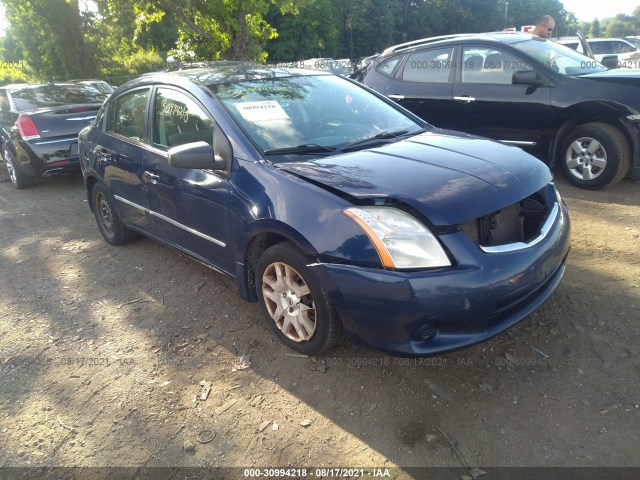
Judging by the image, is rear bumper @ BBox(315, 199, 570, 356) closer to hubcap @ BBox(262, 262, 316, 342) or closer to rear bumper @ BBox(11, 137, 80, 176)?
hubcap @ BBox(262, 262, 316, 342)

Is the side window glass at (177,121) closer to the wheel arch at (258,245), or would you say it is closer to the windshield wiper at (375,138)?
the wheel arch at (258,245)

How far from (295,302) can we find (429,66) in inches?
189

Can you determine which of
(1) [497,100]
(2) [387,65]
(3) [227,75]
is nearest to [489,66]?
(1) [497,100]

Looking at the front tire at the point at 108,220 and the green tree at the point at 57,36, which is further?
the green tree at the point at 57,36

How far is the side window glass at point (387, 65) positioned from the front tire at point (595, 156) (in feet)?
8.35

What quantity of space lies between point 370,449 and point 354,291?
2.43 ft

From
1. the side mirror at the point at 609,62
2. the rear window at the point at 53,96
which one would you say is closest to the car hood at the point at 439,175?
the side mirror at the point at 609,62

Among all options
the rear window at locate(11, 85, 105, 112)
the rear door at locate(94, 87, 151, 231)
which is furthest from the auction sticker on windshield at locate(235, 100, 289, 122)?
the rear window at locate(11, 85, 105, 112)

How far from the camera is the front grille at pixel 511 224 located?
2602 millimetres

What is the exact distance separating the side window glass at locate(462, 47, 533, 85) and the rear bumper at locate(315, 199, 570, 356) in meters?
3.97

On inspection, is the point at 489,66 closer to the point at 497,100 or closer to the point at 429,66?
the point at 497,100

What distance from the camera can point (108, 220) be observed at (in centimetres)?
511

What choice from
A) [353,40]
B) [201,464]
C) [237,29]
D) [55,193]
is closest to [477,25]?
[353,40]

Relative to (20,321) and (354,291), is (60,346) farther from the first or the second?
(354,291)
